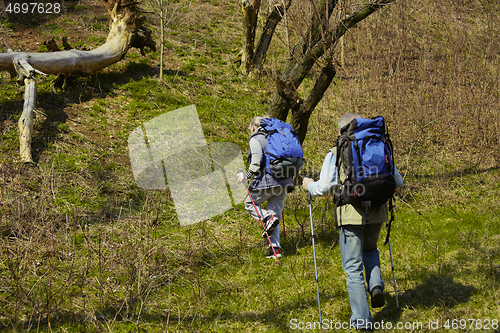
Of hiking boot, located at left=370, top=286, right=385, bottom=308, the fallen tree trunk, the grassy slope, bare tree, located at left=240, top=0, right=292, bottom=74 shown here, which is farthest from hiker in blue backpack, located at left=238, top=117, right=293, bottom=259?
bare tree, located at left=240, top=0, right=292, bottom=74

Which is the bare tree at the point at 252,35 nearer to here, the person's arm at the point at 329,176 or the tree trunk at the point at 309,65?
the tree trunk at the point at 309,65

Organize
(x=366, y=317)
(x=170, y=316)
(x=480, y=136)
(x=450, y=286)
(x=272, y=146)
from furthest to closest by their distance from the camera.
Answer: (x=480, y=136), (x=272, y=146), (x=450, y=286), (x=170, y=316), (x=366, y=317)

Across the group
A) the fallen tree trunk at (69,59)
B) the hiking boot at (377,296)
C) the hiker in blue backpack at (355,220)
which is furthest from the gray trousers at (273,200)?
the fallen tree trunk at (69,59)

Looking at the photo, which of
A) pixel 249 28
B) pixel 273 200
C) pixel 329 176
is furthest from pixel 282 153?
pixel 249 28

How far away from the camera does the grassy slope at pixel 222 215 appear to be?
414 centimetres

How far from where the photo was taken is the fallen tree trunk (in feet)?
22.0

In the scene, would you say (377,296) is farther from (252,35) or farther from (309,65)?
(252,35)

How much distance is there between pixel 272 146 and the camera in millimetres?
4848

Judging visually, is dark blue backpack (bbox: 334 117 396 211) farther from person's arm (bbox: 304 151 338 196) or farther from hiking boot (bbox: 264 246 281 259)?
hiking boot (bbox: 264 246 281 259)

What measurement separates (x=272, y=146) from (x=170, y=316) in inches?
90.1

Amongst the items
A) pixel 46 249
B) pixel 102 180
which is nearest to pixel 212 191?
pixel 102 180

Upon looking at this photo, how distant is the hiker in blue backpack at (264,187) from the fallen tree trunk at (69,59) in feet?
12.8

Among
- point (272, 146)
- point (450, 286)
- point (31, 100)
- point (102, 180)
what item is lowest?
point (450, 286)

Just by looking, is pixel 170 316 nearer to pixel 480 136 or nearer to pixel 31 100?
pixel 31 100
